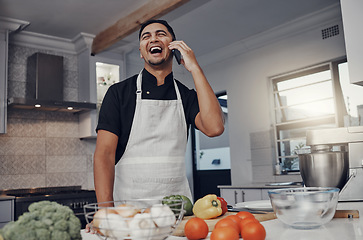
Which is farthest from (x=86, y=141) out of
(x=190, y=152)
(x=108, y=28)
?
(x=190, y=152)

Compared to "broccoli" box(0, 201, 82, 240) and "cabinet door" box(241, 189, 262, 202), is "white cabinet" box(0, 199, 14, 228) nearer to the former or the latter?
"cabinet door" box(241, 189, 262, 202)

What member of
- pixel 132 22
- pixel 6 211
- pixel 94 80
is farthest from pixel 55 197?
pixel 132 22

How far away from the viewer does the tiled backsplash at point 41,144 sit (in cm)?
386

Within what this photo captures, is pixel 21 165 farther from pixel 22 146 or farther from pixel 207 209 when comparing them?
pixel 207 209

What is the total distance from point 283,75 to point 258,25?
0.63 metres

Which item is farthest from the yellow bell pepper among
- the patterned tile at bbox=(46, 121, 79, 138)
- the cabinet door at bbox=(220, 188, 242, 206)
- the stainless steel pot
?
the patterned tile at bbox=(46, 121, 79, 138)

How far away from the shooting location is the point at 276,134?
14.1ft

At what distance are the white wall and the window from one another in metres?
0.11

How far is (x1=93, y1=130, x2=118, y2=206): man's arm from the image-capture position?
139 cm

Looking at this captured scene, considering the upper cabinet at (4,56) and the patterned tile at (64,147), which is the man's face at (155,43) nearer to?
the upper cabinet at (4,56)

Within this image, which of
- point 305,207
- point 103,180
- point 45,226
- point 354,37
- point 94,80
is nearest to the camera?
point 45,226

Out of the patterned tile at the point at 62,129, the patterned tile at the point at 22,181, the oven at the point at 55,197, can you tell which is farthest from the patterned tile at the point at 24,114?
the oven at the point at 55,197

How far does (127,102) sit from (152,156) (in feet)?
0.83

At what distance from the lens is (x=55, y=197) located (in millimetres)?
3336
